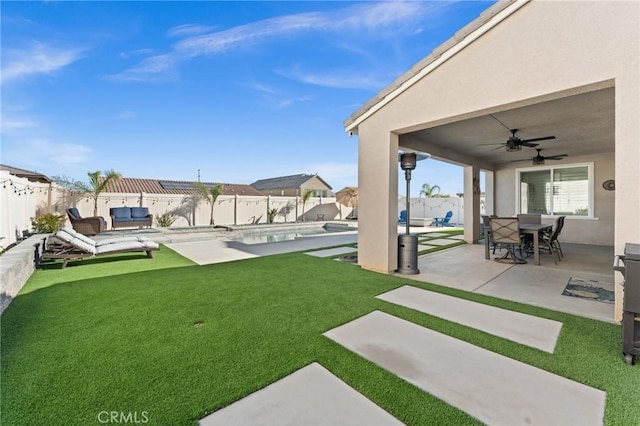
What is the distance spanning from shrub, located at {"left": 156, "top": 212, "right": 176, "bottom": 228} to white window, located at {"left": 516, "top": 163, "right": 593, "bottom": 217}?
16.3m

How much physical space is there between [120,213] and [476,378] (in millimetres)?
15106

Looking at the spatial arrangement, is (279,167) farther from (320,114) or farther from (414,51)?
(414,51)

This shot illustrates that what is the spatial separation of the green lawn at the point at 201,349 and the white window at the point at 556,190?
924 centimetres

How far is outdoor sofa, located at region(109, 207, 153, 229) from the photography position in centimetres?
1282

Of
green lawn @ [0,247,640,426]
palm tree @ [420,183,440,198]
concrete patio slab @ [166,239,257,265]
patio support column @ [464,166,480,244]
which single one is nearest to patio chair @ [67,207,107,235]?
concrete patio slab @ [166,239,257,265]

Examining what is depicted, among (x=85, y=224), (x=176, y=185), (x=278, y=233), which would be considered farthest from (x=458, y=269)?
(x=176, y=185)

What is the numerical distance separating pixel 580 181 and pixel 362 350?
39.4 feet

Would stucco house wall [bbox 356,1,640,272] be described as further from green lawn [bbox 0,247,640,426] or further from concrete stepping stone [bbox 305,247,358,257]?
concrete stepping stone [bbox 305,247,358,257]

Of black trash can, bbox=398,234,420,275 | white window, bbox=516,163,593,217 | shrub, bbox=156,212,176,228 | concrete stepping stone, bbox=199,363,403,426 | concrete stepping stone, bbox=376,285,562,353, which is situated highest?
white window, bbox=516,163,593,217

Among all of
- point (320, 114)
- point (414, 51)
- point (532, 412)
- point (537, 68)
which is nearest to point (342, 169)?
point (320, 114)

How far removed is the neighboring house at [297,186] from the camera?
30278 millimetres

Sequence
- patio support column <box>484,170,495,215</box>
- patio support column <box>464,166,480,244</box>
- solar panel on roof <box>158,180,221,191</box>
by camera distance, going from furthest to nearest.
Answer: solar panel on roof <box>158,180,221,191</box>
patio support column <box>484,170,495,215</box>
patio support column <box>464,166,480,244</box>

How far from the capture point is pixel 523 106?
449cm

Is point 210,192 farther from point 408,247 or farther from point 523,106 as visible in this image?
point 523,106
